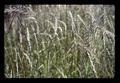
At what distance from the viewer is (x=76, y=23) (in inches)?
333

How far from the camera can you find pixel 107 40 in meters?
8.48

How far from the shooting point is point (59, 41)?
848 cm

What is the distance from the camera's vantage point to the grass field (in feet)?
27.8

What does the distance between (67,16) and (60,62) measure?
0.56 meters

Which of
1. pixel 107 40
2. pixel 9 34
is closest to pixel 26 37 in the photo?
pixel 9 34

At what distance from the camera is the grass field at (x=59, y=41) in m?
8.46
